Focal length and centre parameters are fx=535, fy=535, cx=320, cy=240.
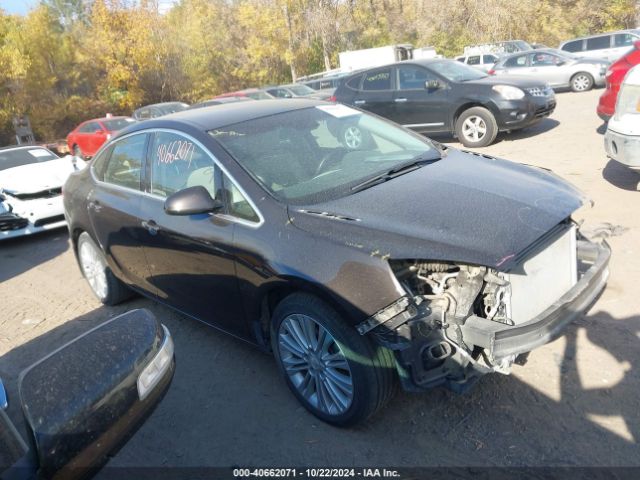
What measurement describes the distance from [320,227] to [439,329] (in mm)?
803

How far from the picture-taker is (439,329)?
8.50 ft

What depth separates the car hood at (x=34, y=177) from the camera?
8.07 meters

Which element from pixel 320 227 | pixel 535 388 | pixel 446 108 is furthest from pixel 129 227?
pixel 446 108

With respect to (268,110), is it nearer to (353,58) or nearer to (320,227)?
(320,227)

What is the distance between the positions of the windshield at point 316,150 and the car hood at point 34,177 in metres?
5.75

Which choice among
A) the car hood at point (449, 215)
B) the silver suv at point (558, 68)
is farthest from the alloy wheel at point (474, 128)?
the silver suv at point (558, 68)

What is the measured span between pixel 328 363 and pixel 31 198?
6888 mm

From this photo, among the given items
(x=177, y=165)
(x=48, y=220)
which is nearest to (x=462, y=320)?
(x=177, y=165)

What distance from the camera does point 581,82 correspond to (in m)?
16.7

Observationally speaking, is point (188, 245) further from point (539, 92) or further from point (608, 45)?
point (608, 45)

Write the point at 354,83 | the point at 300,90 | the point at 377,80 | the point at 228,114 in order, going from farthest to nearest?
the point at 300,90, the point at 354,83, the point at 377,80, the point at 228,114

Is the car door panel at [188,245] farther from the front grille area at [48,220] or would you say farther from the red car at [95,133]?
the red car at [95,133]

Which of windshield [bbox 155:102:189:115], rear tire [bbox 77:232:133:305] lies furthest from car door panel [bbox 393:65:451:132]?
windshield [bbox 155:102:189:115]

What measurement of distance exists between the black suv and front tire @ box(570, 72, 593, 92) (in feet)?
25.1
